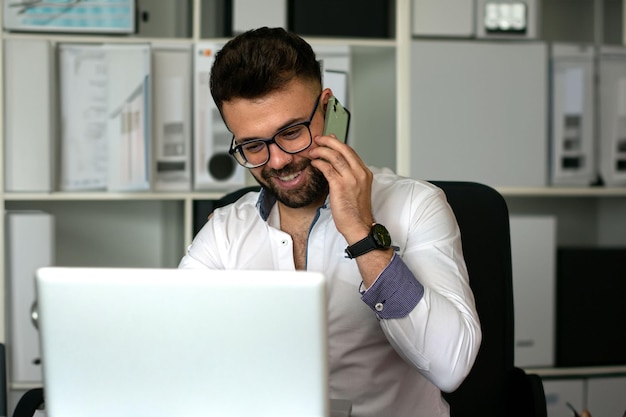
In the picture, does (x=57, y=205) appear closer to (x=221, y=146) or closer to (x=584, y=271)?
(x=221, y=146)

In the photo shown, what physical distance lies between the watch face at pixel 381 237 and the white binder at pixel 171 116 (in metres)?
1.43

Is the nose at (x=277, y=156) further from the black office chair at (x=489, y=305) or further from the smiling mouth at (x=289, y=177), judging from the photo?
the black office chair at (x=489, y=305)

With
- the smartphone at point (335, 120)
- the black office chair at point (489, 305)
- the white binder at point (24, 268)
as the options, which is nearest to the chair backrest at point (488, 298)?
the black office chair at point (489, 305)

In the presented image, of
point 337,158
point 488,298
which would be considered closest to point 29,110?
point 337,158

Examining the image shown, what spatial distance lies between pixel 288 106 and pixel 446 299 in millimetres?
447

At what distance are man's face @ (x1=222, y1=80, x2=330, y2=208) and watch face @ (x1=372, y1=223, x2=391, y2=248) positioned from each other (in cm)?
23

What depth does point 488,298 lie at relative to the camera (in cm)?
169

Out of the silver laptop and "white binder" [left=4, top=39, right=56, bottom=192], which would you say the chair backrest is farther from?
"white binder" [left=4, top=39, right=56, bottom=192]

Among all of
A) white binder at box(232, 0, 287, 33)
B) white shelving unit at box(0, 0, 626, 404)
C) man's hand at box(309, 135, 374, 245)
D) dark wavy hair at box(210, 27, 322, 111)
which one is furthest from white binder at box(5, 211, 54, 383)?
man's hand at box(309, 135, 374, 245)

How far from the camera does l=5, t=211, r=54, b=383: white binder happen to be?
2.68 meters

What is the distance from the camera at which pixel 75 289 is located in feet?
3.23

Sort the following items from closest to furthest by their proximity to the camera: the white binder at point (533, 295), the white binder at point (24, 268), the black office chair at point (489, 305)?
the black office chair at point (489, 305)
the white binder at point (24, 268)
the white binder at point (533, 295)

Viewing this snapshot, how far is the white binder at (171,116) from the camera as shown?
2.74 m

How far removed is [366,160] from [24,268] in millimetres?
1163
